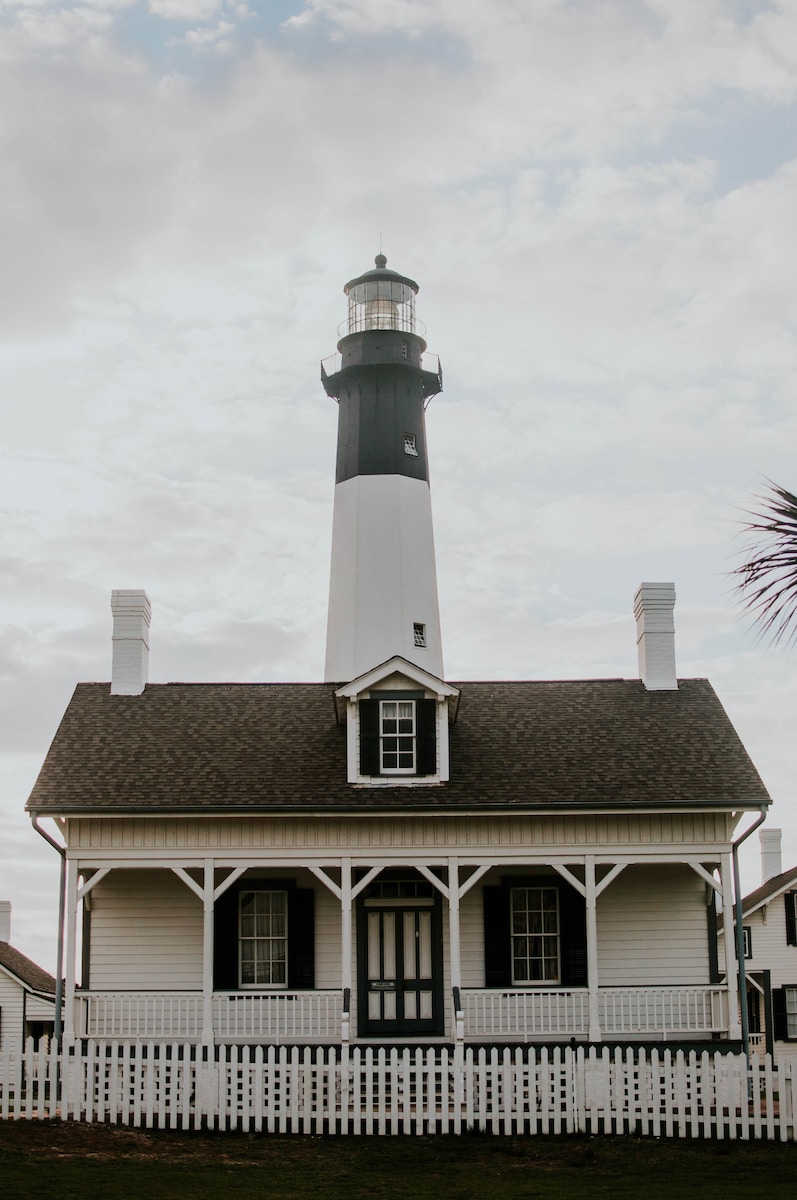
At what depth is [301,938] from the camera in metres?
21.4

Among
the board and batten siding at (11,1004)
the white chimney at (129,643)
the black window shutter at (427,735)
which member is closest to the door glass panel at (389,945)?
the black window shutter at (427,735)

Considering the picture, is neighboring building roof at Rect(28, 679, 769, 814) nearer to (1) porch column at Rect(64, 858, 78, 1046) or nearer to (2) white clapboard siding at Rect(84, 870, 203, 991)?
(1) porch column at Rect(64, 858, 78, 1046)

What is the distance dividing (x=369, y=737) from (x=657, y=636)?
5.77 metres

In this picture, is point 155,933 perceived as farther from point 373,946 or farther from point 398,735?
point 398,735

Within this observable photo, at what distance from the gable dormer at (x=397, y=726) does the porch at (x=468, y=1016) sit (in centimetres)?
306

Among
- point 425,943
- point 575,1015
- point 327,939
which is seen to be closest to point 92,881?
point 327,939

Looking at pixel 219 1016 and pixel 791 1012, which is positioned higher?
pixel 219 1016

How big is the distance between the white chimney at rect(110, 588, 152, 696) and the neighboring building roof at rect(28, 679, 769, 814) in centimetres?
24

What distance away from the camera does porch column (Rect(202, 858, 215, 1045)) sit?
20.1 metres

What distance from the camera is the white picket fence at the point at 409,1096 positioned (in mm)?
17312

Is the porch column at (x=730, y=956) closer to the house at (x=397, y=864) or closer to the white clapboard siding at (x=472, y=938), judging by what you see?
the house at (x=397, y=864)

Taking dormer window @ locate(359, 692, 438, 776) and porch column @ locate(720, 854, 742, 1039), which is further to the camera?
dormer window @ locate(359, 692, 438, 776)

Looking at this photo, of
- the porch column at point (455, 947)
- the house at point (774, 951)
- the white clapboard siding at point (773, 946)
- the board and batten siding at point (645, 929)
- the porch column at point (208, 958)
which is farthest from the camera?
the white clapboard siding at point (773, 946)

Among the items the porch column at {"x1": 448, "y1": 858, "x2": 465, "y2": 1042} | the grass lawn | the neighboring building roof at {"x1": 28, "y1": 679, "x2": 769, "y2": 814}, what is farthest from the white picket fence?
the neighboring building roof at {"x1": 28, "y1": 679, "x2": 769, "y2": 814}
